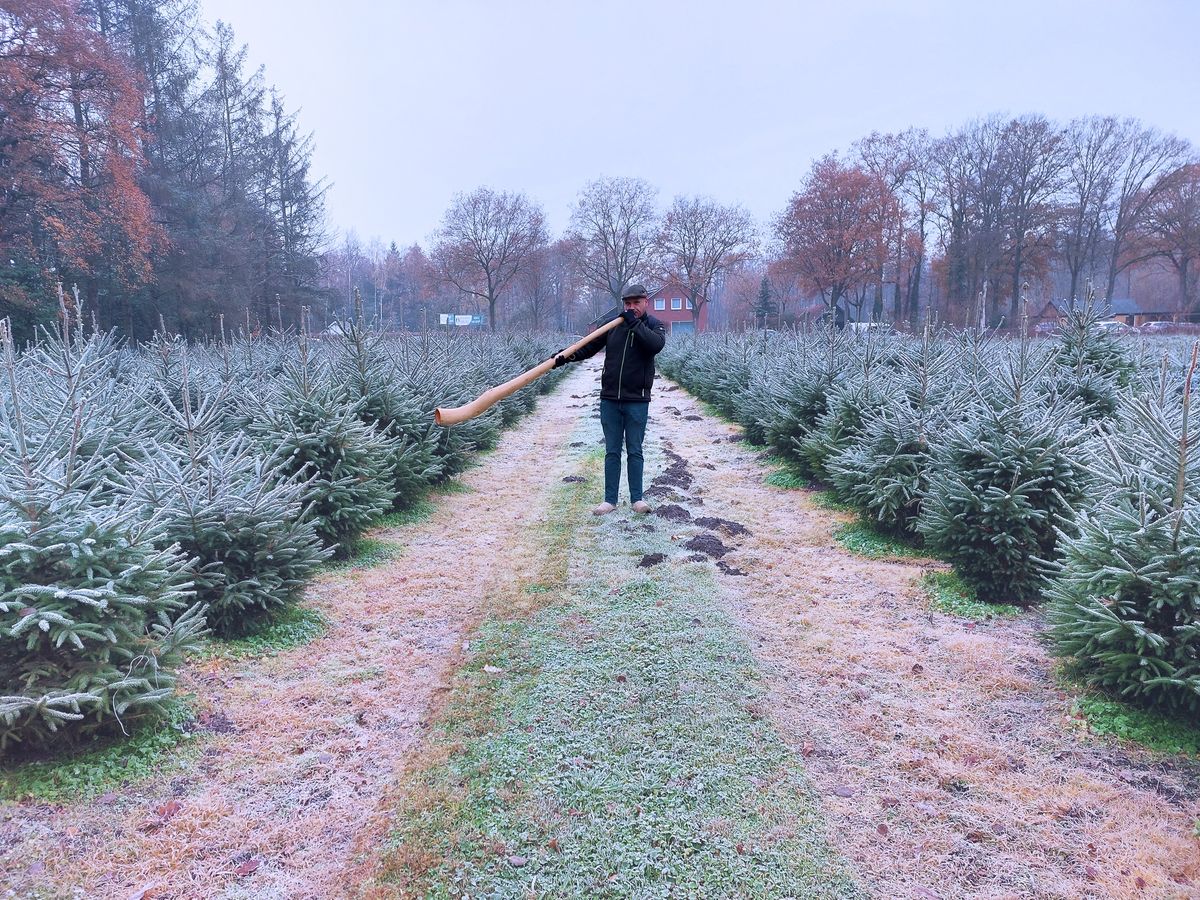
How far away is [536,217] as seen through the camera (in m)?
42.1

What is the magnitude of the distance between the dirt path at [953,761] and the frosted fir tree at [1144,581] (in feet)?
1.04

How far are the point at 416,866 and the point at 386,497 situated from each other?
407cm

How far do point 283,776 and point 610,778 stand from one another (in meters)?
1.34

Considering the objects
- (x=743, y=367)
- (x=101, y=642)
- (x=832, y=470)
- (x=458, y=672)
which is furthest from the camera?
(x=743, y=367)

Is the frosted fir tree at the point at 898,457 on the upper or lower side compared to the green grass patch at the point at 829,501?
upper

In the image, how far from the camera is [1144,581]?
2.91 meters

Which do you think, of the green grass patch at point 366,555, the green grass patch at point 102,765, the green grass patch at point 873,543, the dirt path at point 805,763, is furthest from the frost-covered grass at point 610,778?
the green grass patch at point 873,543

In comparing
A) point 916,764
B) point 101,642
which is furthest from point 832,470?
point 101,642

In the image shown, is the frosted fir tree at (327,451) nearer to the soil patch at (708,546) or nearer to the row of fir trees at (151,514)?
the row of fir trees at (151,514)

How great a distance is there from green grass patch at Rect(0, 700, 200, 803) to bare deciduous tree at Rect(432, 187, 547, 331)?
124ft

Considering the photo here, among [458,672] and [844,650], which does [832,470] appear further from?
[458,672]

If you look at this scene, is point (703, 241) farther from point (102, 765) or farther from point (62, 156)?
point (102, 765)

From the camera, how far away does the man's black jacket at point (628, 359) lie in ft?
20.5

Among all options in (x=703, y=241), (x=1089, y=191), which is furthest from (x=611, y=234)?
(x=1089, y=191)
